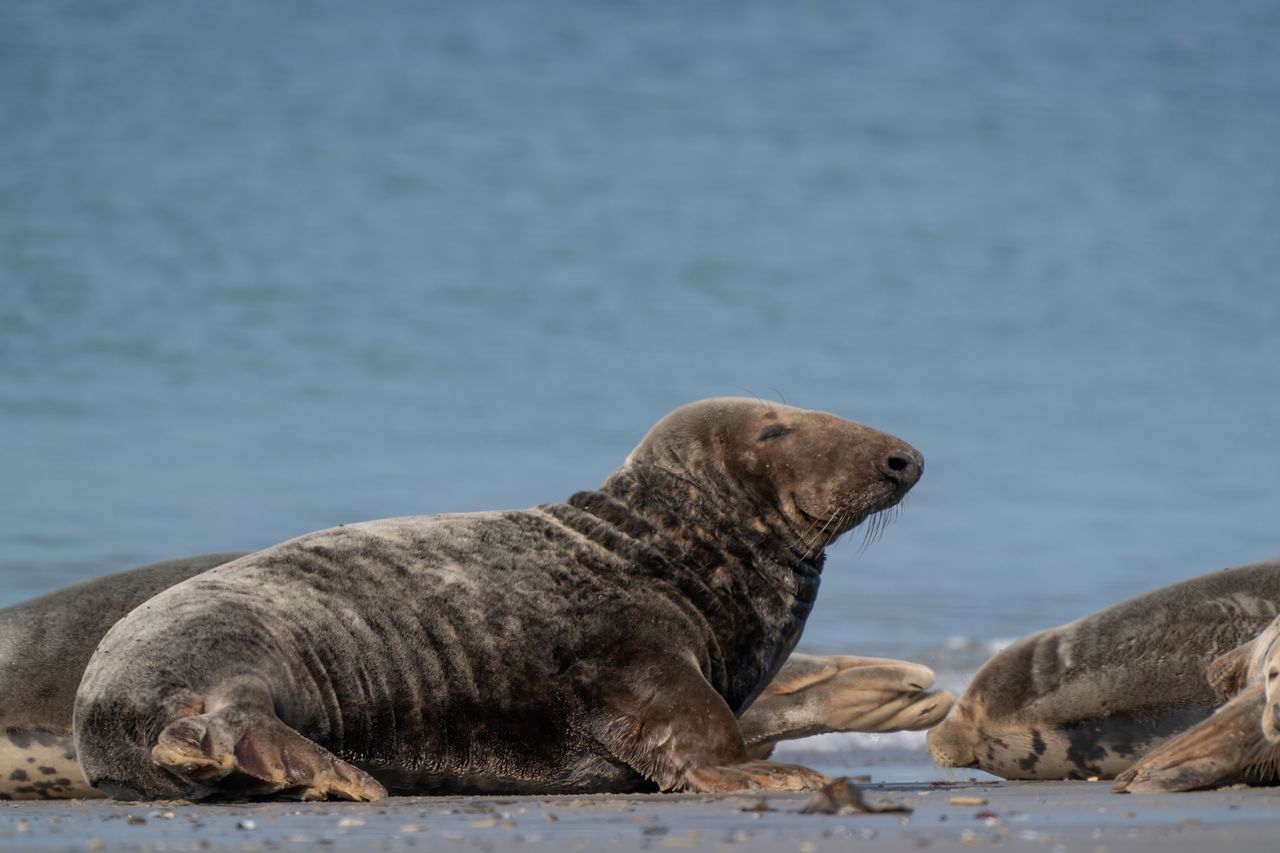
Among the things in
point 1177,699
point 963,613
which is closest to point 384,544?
point 1177,699

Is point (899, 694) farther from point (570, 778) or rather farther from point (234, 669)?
point (234, 669)

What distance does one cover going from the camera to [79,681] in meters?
6.66

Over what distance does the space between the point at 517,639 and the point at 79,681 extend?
5.73 feet

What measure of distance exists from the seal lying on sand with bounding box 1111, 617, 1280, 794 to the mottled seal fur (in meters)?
0.88

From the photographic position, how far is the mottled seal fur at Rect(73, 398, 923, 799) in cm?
522

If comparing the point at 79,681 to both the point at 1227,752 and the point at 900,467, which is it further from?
the point at 1227,752

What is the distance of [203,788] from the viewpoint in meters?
5.04

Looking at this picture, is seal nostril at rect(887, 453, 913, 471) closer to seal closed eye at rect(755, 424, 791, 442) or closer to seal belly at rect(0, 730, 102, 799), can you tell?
seal closed eye at rect(755, 424, 791, 442)

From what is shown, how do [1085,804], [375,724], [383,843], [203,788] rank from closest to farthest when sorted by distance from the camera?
[383,843], [1085,804], [203,788], [375,724]

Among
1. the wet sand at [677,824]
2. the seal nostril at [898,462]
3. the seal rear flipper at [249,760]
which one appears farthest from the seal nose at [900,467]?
the seal rear flipper at [249,760]

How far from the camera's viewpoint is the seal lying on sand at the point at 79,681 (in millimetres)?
6516

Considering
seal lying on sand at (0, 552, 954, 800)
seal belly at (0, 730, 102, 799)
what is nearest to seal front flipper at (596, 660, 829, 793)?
seal lying on sand at (0, 552, 954, 800)

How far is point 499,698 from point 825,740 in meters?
3.81

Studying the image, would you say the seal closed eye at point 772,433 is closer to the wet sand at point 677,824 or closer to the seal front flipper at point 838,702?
the seal front flipper at point 838,702
